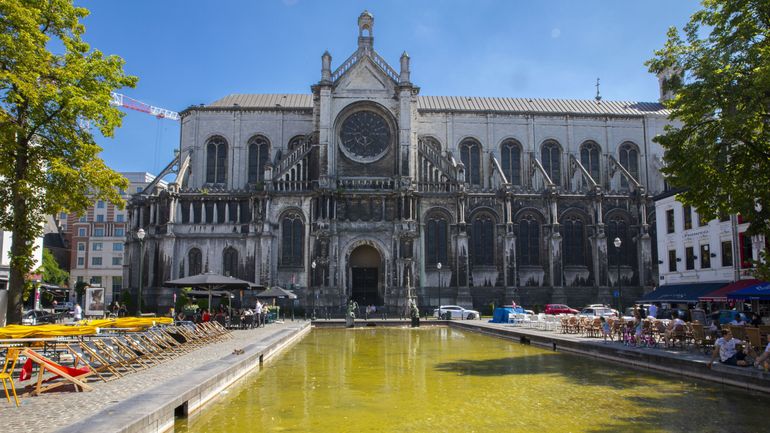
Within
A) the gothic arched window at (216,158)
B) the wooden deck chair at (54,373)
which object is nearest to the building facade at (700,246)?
the wooden deck chair at (54,373)

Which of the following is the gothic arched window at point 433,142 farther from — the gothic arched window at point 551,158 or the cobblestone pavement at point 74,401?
the cobblestone pavement at point 74,401

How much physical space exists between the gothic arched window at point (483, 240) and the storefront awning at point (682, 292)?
15.3 m

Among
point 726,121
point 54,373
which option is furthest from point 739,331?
point 54,373

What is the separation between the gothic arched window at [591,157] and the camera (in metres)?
59.7

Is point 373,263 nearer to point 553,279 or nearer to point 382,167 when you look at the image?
point 382,167

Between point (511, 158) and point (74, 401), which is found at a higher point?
point (511, 158)

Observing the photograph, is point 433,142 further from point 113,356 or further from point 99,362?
point 99,362

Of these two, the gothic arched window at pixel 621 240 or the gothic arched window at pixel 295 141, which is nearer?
the gothic arched window at pixel 621 240

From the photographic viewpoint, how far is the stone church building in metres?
49.7

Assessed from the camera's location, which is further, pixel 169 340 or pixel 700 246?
pixel 700 246

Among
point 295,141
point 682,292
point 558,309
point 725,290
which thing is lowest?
point 558,309

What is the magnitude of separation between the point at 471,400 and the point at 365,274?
128 ft

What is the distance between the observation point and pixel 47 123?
19.8 metres

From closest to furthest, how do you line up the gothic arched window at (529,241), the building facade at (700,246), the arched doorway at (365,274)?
the building facade at (700,246) → the arched doorway at (365,274) → the gothic arched window at (529,241)
